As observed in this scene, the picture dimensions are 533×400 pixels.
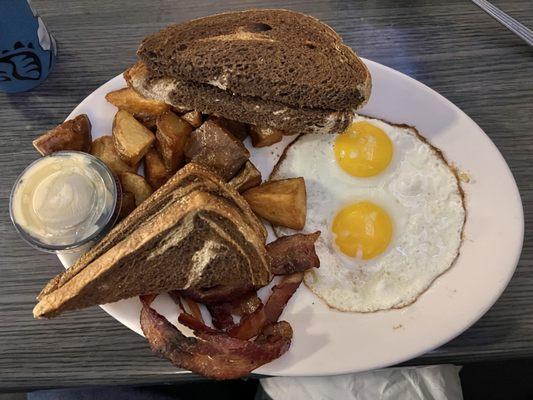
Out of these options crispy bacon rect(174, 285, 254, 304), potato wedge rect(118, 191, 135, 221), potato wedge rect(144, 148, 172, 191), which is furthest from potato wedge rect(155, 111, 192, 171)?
crispy bacon rect(174, 285, 254, 304)

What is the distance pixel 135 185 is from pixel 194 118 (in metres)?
0.26

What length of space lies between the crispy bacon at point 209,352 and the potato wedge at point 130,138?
1.53 feet

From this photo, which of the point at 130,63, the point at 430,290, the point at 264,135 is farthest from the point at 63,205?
the point at 430,290

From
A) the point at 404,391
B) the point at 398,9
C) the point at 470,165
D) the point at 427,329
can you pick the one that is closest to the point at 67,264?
the point at 427,329

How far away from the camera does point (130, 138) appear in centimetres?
146

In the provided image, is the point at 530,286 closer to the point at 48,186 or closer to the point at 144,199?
the point at 144,199

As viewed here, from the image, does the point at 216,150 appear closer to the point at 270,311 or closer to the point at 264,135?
the point at 264,135

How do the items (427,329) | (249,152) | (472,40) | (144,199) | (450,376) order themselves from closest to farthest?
(427,329)
(144,199)
(249,152)
(450,376)
(472,40)

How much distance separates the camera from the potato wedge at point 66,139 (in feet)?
4.80

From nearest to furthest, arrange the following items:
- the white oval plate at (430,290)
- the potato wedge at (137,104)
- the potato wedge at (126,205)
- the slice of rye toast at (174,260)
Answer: the slice of rye toast at (174,260)
the white oval plate at (430,290)
the potato wedge at (126,205)
the potato wedge at (137,104)

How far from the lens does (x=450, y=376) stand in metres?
1.68

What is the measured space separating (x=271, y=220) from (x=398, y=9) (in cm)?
104

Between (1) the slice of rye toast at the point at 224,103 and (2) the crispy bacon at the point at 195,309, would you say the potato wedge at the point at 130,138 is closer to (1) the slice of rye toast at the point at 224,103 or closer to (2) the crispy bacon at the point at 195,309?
(1) the slice of rye toast at the point at 224,103

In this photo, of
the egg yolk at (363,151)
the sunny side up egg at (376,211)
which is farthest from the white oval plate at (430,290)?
the egg yolk at (363,151)
